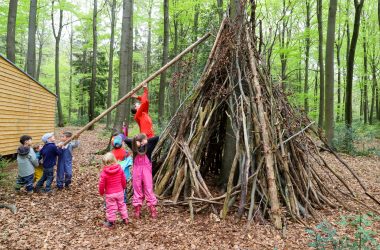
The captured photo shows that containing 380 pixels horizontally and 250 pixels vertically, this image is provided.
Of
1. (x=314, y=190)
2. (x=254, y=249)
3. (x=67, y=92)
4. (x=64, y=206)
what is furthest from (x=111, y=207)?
(x=67, y=92)

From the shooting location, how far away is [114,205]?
4.44m

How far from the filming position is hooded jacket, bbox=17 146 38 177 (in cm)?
586

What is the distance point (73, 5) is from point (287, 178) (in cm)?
1848

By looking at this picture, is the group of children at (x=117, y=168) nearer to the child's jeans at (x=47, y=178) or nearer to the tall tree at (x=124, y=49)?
the child's jeans at (x=47, y=178)

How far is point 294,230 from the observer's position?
4.22 m

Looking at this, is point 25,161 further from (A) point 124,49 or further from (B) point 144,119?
(A) point 124,49

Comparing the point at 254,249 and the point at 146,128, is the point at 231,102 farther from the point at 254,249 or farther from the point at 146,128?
the point at 254,249

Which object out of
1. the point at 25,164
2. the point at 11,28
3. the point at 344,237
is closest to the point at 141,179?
the point at 25,164

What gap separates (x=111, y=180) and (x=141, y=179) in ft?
1.77

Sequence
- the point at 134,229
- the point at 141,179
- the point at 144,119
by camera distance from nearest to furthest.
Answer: the point at 134,229, the point at 141,179, the point at 144,119

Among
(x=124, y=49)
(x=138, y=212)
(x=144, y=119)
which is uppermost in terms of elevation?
(x=124, y=49)

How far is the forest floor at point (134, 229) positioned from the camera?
3.82 m

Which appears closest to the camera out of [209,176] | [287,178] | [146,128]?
[287,178]

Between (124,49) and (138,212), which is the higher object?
(124,49)
